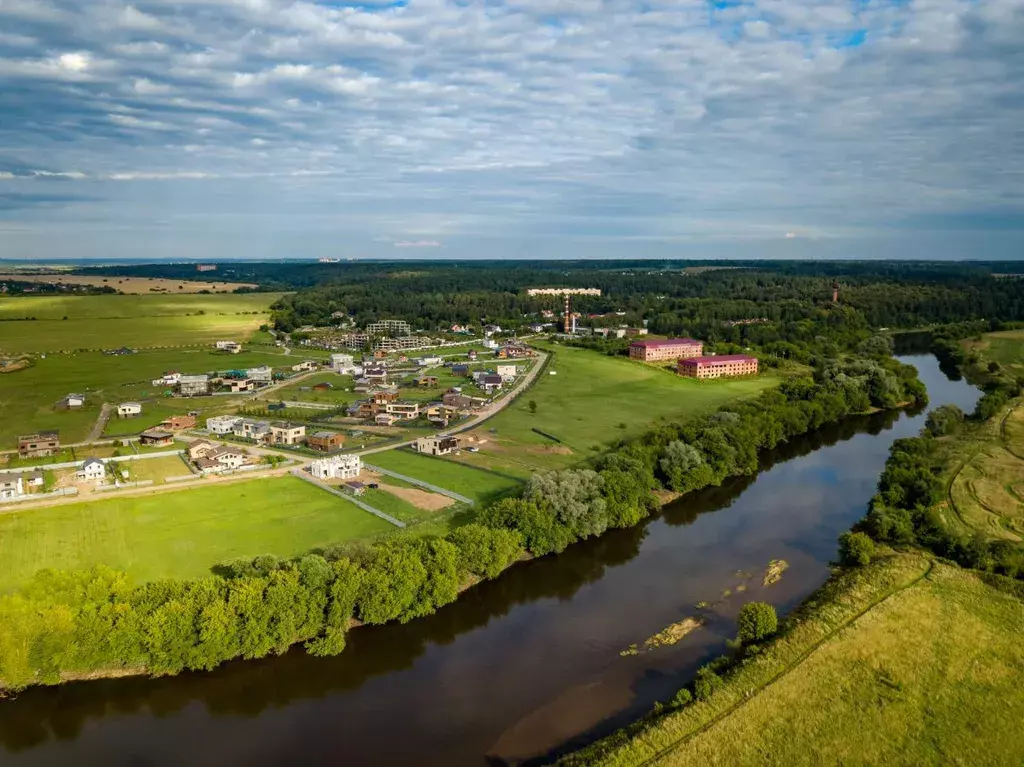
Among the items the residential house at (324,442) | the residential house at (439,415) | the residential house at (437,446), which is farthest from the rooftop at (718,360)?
the residential house at (324,442)

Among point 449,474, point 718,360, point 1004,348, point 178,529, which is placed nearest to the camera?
point 178,529

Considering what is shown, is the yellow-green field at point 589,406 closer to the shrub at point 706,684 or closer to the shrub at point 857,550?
the shrub at point 857,550

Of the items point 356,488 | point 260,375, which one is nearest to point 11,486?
point 356,488

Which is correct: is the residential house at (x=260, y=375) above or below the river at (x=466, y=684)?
above

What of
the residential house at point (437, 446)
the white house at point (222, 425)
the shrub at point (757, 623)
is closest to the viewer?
the shrub at point (757, 623)

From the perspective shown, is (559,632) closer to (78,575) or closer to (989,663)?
(989,663)

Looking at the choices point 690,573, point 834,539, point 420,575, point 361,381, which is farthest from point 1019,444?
point 361,381

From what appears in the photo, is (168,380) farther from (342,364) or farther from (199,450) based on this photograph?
(199,450)
